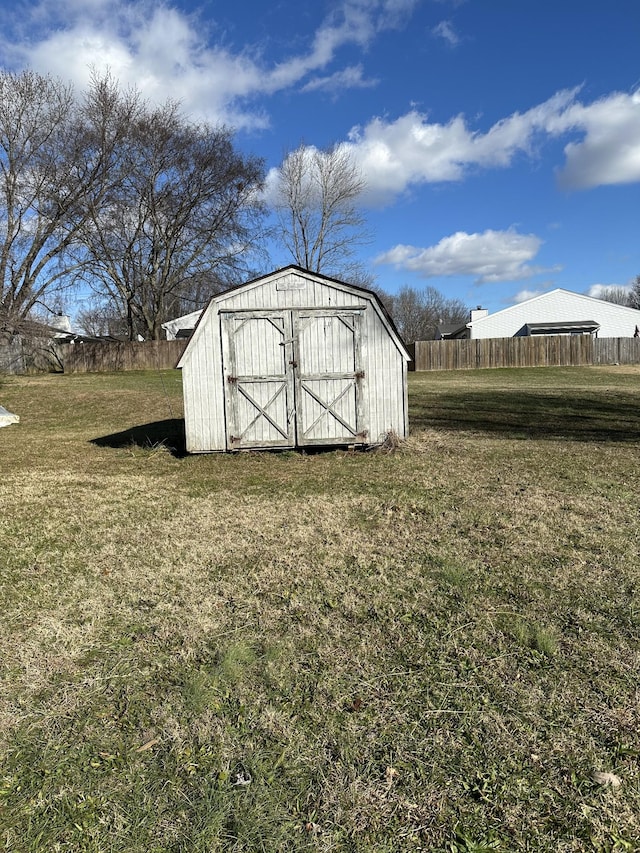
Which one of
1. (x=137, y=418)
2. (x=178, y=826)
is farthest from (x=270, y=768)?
(x=137, y=418)

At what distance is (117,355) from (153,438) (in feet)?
76.4

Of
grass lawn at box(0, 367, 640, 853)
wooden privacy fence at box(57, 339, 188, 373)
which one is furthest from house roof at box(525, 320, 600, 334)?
grass lawn at box(0, 367, 640, 853)

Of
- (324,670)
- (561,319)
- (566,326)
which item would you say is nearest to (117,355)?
(566,326)

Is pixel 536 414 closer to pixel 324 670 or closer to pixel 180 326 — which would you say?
pixel 324 670

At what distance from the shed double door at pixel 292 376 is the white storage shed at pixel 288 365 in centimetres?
2

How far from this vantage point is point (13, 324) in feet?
71.9

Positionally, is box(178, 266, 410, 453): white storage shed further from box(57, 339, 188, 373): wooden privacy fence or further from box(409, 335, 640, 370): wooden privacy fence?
box(57, 339, 188, 373): wooden privacy fence

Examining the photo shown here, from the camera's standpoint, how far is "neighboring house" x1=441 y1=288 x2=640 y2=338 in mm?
39875

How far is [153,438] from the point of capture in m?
11.6

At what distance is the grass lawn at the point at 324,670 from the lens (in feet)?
6.69

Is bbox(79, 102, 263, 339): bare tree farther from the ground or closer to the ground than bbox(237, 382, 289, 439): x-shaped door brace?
farther from the ground

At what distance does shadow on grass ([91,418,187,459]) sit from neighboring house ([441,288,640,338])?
33.7 m

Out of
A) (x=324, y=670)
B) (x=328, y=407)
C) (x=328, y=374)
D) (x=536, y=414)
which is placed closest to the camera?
(x=324, y=670)

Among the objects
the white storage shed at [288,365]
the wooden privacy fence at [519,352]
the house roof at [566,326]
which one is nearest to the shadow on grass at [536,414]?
the white storage shed at [288,365]
